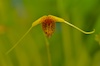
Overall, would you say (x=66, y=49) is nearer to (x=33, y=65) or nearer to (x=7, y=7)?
(x=33, y=65)

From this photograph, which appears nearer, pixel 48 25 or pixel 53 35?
pixel 48 25

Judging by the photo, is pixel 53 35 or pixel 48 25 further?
pixel 53 35

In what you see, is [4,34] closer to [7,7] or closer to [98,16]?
[7,7]

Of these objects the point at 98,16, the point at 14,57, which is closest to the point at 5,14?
the point at 14,57

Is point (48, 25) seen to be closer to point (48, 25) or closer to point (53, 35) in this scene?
point (48, 25)

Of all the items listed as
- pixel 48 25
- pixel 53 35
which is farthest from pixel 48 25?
pixel 53 35

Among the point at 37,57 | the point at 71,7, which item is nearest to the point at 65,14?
the point at 71,7

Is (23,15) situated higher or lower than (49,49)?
higher
